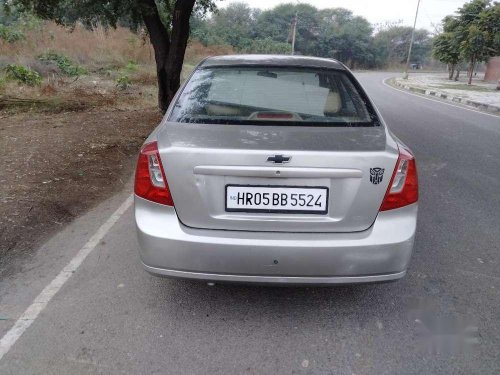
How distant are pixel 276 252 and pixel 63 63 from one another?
15.3 metres

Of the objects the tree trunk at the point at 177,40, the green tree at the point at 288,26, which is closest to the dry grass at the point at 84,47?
the tree trunk at the point at 177,40

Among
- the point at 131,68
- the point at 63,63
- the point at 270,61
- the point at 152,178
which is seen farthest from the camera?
the point at 131,68

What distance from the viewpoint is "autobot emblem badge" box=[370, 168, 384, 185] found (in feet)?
7.55

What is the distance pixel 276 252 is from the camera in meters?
2.29

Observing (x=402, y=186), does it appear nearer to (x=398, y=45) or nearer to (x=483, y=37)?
(x=483, y=37)

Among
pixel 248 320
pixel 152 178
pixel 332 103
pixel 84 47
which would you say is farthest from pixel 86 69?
pixel 248 320

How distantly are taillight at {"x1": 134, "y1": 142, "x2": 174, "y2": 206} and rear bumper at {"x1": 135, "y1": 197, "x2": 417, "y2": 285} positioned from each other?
0.18 ft

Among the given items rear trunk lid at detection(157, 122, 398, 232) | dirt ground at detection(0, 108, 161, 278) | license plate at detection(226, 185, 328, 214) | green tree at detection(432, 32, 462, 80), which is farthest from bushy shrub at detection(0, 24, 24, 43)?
green tree at detection(432, 32, 462, 80)

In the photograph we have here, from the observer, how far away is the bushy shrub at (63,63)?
1474cm

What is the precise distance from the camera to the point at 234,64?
128 inches

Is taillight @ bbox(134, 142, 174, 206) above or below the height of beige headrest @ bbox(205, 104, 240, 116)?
below

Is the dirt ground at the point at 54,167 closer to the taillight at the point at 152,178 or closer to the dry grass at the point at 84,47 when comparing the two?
the taillight at the point at 152,178

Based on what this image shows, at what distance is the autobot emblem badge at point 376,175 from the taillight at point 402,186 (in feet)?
0.26

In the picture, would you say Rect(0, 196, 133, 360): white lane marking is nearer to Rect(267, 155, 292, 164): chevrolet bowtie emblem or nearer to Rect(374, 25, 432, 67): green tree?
Rect(267, 155, 292, 164): chevrolet bowtie emblem
